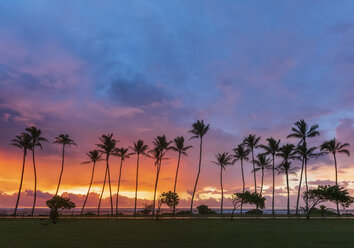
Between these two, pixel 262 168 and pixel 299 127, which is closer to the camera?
pixel 299 127

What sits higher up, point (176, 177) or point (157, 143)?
point (157, 143)

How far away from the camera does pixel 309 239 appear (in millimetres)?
24594

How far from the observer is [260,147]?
7631cm

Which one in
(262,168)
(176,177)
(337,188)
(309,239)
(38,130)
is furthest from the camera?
(262,168)

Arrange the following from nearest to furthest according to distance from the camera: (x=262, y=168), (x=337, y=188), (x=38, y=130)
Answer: (x=337, y=188), (x=38, y=130), (x=262, y=168)

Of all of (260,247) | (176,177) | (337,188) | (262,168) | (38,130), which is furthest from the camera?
(262,168)

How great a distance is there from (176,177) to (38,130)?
35846 mm

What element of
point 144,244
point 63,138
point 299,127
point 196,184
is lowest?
point 144,244

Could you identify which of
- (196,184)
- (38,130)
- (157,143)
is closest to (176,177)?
(196,184)

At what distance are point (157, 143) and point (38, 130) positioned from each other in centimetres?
2892

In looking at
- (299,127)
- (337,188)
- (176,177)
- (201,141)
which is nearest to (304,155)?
(299,127)

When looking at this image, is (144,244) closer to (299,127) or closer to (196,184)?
(196,184)

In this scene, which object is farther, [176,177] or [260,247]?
[176,177]

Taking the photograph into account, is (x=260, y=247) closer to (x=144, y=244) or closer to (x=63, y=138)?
(x=144, y=244)
